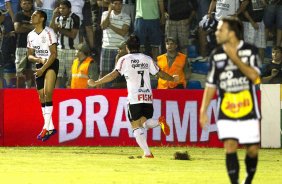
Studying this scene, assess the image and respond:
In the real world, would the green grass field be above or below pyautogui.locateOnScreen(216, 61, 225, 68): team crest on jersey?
below

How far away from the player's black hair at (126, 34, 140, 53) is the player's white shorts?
249 inches

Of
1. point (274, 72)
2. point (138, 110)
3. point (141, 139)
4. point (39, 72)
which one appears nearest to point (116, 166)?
point (141, 139)

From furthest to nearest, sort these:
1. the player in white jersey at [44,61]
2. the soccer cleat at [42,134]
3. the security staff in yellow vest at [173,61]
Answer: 1. the security staff in yellow vest at [173,61]
2. the player in white jersey at [44,61]
3. the soccer cleat at [42,134]

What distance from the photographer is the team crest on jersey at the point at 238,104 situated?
36.7 ft

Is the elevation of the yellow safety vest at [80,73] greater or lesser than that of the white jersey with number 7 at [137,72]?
lesser

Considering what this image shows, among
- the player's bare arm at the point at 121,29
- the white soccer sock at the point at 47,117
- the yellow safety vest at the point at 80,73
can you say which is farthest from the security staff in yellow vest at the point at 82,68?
the white soccer sock at the point at 47,117

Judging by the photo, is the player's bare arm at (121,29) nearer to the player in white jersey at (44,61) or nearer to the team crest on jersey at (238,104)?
the player in white jersey at (44,61)

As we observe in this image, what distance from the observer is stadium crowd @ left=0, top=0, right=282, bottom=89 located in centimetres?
2147

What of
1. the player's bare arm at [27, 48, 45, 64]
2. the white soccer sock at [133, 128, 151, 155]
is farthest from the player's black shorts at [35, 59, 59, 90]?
the white soccer sock at [133, 128, 151, 155]

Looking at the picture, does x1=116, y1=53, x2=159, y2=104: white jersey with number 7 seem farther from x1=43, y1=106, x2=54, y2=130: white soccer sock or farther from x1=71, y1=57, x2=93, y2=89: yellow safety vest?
x1=71, y1=57, x2=93, y2=89: yellow safety vest

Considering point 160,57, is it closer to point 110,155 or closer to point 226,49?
point 110,155

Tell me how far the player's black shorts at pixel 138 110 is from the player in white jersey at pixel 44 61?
8.69 ft

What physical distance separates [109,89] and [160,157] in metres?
3.45

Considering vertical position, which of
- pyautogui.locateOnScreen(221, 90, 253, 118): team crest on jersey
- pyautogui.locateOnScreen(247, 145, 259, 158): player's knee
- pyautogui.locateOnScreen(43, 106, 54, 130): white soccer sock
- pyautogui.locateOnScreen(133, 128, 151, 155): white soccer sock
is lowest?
pyautogui.locateOnScreen(43, 106, 54, 130): white soccer sock
